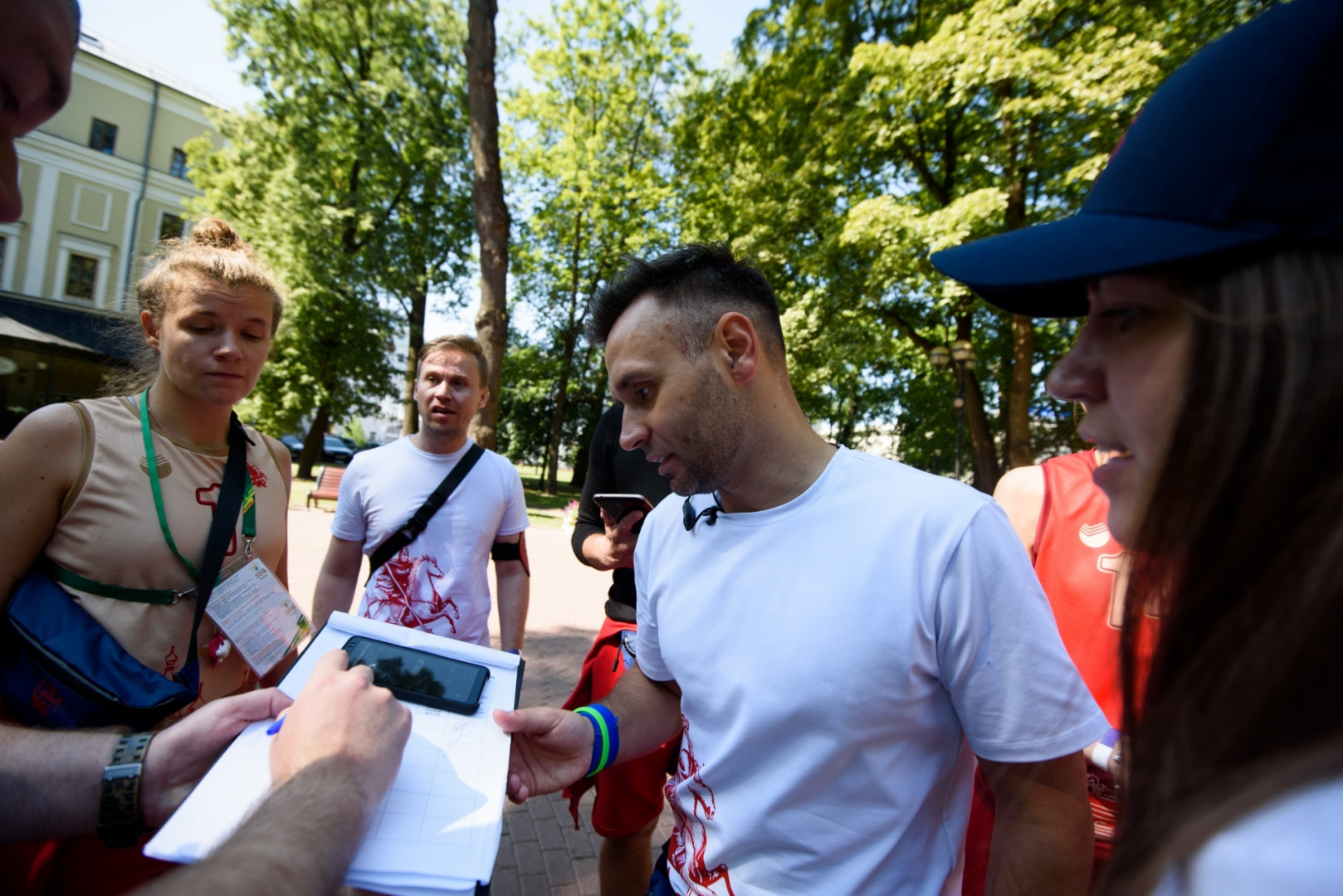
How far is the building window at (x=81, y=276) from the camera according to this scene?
90.0 feet

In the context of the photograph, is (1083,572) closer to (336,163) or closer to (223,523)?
(223,523)

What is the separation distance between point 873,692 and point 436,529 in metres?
2.46

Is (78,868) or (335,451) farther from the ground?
(335,451)

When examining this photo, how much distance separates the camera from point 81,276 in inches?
1105

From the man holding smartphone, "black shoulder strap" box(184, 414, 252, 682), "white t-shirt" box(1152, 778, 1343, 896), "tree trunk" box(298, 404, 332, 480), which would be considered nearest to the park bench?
"tree trunk" box(298, 404, 332, 480)

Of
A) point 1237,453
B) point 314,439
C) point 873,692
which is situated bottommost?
point 873,692

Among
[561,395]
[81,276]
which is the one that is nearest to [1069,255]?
[561,395]

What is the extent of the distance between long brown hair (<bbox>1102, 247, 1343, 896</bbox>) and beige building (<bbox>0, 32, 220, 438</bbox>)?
29.4 metres

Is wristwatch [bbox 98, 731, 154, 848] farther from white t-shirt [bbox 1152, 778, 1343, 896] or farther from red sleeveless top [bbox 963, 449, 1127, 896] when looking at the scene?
red sleeveless top [bbox 963, 449, 1127, 896]

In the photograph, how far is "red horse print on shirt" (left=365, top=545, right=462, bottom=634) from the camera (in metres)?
3.14

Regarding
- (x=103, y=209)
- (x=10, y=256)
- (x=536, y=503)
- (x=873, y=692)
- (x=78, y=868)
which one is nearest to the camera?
(x=873, y=692)

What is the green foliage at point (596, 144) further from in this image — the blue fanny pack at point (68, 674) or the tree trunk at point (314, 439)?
the blue fanny pack at point (68, 674)

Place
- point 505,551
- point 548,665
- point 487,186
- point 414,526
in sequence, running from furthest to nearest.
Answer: point 487,186
point 548,665
point 505,551
point 414,526

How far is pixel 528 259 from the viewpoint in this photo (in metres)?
22.7
